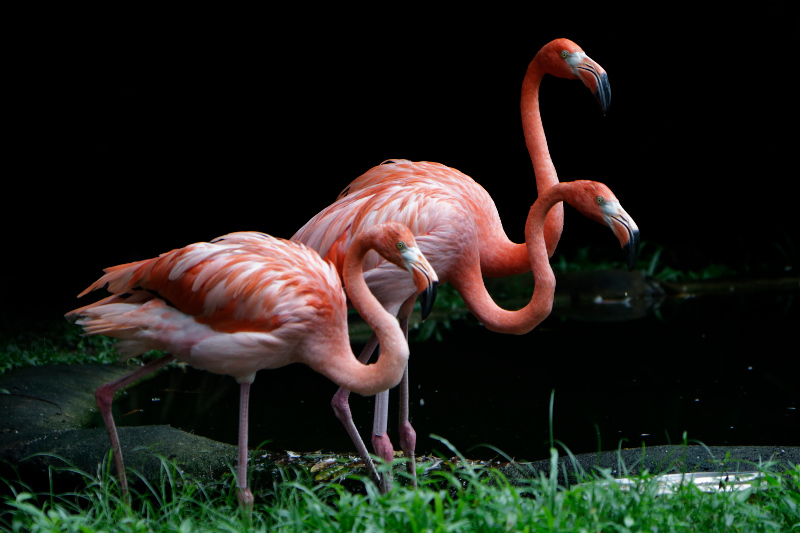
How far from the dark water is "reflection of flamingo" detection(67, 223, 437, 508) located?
1.07 metres

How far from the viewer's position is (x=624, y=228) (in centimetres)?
310

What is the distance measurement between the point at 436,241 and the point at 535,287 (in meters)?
0.46

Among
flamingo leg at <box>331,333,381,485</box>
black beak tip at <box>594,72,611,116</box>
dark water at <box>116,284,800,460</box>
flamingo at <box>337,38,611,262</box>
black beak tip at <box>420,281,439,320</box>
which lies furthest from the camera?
dark water at <box>116,284,800,460</box>

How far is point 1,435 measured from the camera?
365 cm

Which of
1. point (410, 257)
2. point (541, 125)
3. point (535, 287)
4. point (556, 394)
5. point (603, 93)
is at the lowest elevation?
point (556, 394)

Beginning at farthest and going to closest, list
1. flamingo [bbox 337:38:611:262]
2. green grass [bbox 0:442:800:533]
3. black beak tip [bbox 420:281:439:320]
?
1. flamingo [bbox 337:38:611:262]
2. black beak tip [bbox 420:281:439:320]
3. green grass [bbox 0:442:800:533]

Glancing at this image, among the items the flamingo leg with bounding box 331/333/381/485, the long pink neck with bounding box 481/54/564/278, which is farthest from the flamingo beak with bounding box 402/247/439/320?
the long pink neck with bounding box 481/54/564/278

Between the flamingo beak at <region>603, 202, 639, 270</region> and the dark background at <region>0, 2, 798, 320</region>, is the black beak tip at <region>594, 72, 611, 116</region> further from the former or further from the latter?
the dark background at <region>0, 2, 798, 320</region>

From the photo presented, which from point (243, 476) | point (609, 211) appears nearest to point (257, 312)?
point (243, 476)

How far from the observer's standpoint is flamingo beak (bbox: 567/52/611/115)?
11.7ft

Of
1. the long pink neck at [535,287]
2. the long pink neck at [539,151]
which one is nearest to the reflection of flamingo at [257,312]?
the long pink neck at [535,287]

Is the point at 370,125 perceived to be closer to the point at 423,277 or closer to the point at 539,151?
the point at 539,151

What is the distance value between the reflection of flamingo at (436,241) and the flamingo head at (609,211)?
0.01 m

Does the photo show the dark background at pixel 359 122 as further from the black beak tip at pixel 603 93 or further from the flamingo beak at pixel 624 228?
the flamingo beak at pixel 624 228
